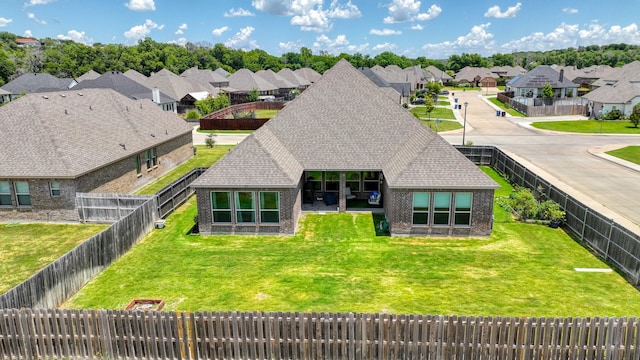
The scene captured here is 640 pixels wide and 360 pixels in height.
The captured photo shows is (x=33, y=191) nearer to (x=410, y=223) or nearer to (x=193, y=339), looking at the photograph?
(x=193, y=339)

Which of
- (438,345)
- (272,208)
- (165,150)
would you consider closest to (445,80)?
(165,150)

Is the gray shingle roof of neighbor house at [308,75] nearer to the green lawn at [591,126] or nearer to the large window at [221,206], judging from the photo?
the green lawn at [591,126]

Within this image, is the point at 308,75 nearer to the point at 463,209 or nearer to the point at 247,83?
the point at 247,83

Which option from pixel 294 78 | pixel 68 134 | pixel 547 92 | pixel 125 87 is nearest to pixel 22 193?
pixel 68 134

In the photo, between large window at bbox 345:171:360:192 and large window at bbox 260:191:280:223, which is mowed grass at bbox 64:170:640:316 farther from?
large window at bbox 345:171:360:192

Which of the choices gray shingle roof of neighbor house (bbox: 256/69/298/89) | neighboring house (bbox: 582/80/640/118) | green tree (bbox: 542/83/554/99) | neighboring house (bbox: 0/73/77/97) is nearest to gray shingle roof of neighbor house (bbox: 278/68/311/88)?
gray shingle roof of neighbor house (bbox: 256/69/298/89)

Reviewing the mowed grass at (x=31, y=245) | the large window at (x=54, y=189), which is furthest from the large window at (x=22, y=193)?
the large window at (x=54, y=189)
